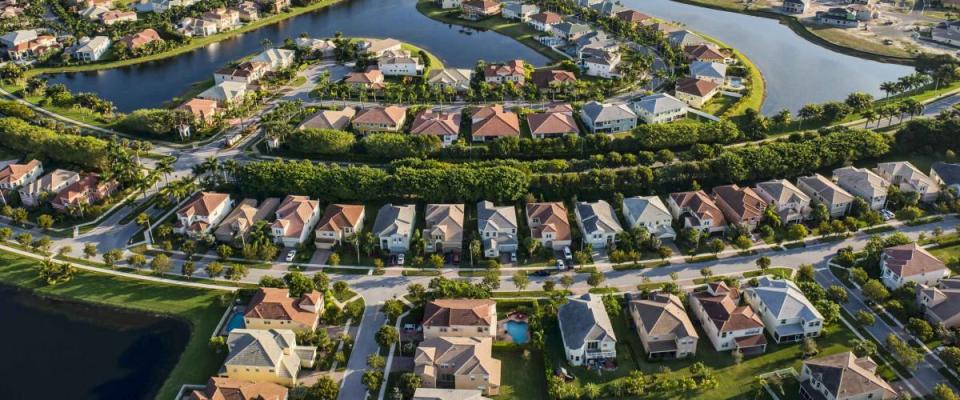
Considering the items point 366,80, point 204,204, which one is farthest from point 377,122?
point 204,204

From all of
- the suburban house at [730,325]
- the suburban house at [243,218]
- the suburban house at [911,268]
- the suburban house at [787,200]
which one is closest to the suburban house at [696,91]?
the suburban house at [787,200]

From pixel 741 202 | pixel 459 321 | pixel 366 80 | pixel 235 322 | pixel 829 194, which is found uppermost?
pixel 366 80

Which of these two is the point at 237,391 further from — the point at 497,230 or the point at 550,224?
the point at 550,224

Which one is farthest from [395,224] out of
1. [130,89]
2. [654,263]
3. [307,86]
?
[130,89]

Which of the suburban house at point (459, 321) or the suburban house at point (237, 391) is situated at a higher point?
the suburban house at point (459, 321)

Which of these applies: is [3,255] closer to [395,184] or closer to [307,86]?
[395,184]

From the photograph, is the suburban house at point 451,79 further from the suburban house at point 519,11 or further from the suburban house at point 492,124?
the suburban house at point 519,11

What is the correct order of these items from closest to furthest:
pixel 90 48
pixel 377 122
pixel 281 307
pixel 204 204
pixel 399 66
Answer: pixel 281 307
pixel 204 204
pixel 377 122
pixel 399 66
pixel 90 48
